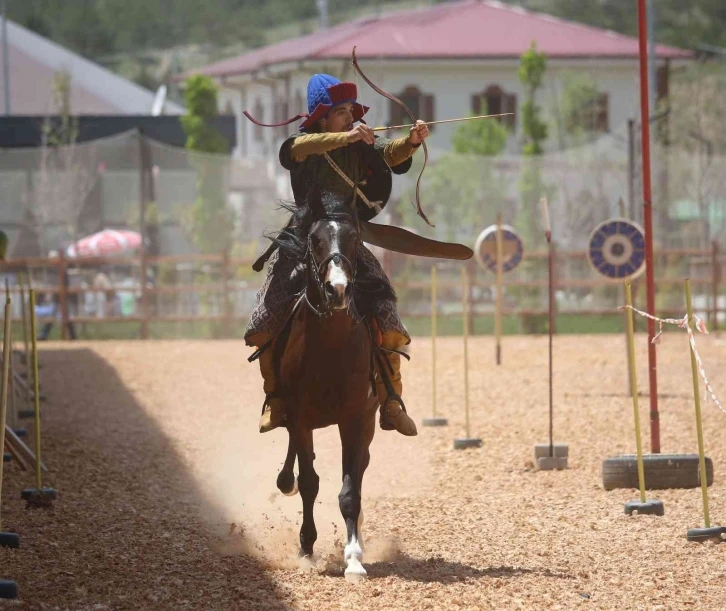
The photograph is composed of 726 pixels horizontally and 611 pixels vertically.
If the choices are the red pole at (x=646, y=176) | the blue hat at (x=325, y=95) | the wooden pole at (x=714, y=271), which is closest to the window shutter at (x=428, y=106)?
the wooden pole at (x=714, y=271)

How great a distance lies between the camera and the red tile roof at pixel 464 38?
141 ft

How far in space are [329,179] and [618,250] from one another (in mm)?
8878

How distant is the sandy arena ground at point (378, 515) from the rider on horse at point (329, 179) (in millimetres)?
909

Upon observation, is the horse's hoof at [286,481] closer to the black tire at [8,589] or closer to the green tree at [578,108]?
the black tire at [8,589]

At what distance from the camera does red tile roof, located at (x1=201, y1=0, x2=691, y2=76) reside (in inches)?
1693

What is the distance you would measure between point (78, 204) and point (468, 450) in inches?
601

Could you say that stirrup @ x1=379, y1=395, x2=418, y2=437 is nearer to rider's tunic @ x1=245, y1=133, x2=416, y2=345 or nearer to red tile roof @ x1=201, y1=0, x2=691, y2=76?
rider's tunic @ x1=245, y1=133, x2=416, y2=345

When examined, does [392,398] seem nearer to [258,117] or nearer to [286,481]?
[286,481]

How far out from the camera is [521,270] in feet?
84.8

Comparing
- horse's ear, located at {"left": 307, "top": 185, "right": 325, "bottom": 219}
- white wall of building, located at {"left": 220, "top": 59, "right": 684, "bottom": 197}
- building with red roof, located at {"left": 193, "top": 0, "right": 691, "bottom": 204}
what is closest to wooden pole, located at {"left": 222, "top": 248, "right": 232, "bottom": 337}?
white wall of building, located at {"left": 220, "top": 59, "right": 684, "bottom": 197}

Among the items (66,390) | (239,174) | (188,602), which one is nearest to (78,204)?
(239,174)

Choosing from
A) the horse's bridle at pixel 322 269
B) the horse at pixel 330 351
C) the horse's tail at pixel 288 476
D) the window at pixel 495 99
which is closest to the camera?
the horse's bridle at pixel 322 269

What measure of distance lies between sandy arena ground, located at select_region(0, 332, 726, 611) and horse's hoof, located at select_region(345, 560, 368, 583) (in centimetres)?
7

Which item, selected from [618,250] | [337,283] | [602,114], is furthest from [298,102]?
[337,283]
